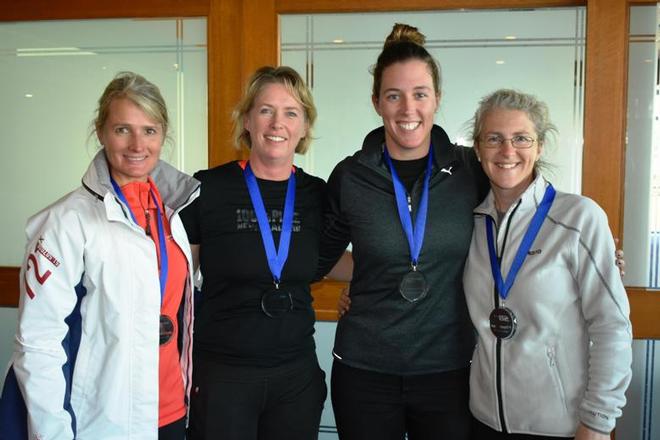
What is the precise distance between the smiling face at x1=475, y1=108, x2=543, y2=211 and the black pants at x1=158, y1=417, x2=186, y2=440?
1.28 meters

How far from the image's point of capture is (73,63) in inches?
139

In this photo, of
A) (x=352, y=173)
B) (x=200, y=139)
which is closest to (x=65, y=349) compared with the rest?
(x=352, y=173)

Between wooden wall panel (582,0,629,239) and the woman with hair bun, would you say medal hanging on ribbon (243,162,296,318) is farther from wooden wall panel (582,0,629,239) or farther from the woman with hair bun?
wooden wall panel (582,0,629,239)

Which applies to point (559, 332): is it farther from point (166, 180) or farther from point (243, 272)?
point (166, 180)

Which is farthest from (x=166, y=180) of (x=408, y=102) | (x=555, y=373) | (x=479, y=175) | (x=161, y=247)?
(x=555, y=373)

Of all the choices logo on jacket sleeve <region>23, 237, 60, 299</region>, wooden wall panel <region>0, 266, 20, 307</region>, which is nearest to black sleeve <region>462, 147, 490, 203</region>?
logo on jacket sleeve <region>23, 237, 60, 299</region>

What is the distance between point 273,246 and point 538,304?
0.87m

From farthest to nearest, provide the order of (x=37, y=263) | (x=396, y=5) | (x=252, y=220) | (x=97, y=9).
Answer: (x=97, y=9) < (x=396, y=5) < (x=252, y=220) < (x=37, y=263)

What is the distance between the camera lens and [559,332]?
5.56 ft

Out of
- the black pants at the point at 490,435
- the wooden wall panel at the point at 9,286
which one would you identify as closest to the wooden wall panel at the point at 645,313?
the black pants at the point at 490,435

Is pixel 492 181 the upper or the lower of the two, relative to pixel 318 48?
lower

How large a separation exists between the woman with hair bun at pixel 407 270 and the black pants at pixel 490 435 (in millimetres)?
58

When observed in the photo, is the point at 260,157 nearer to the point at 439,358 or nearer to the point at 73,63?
the point at 439,358

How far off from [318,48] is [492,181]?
5.82ft
